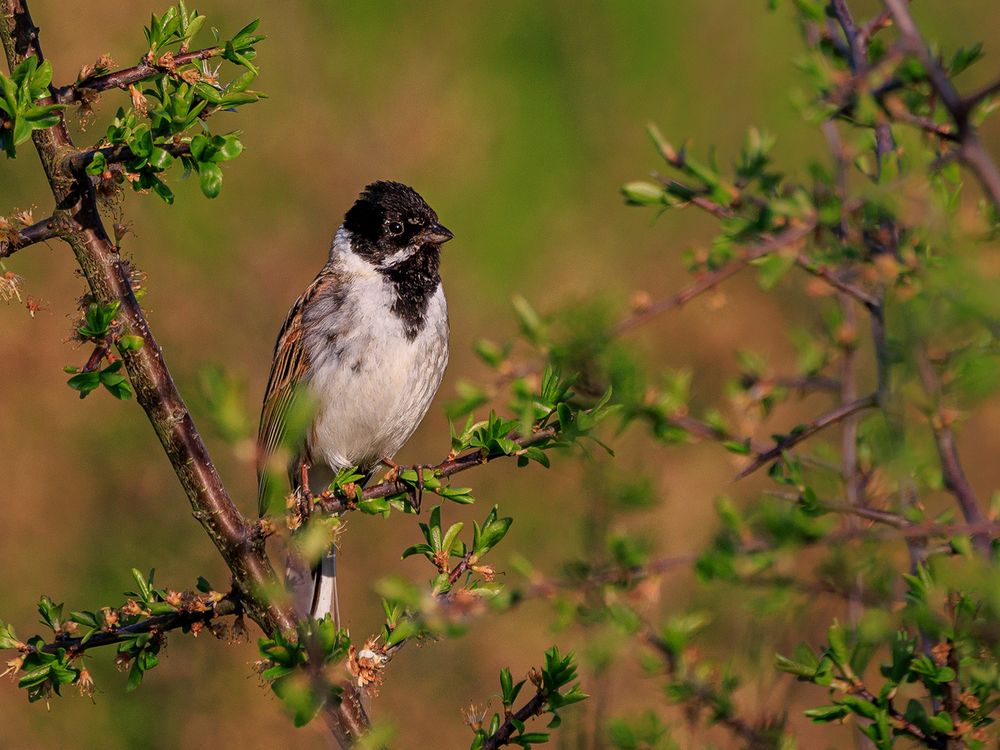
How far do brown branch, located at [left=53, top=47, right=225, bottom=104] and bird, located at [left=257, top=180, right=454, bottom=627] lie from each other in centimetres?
175

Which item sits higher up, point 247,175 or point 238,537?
point 247,175

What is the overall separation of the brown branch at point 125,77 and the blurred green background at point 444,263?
2.18 meters

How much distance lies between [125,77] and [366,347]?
1.89 meters

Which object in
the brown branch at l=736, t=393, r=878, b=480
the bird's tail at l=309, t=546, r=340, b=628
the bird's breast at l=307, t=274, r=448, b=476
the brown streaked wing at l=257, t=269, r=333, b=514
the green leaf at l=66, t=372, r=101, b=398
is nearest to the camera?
the brown branch at l=736, t=393, r=878, b=480

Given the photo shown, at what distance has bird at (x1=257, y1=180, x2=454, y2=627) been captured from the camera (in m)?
3.84

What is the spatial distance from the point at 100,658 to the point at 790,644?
316 cm

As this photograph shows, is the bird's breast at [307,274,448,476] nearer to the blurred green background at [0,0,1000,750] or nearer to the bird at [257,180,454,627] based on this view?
the bird at [257,180,454,627]

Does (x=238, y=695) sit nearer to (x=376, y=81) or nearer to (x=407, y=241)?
(x=407, y=241)

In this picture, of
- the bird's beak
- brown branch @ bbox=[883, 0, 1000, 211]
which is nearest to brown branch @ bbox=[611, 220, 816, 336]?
brown branch @ bbox=[883, 0, 1000, 211]

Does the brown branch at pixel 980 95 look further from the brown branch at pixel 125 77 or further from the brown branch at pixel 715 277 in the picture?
the brown branch at pixel 125 77

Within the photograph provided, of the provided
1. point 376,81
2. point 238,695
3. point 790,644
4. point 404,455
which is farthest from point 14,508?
point 790,644

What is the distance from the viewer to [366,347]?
3832 millimetres

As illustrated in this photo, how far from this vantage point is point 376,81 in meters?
6.16

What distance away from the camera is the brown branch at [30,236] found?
6.39ft
